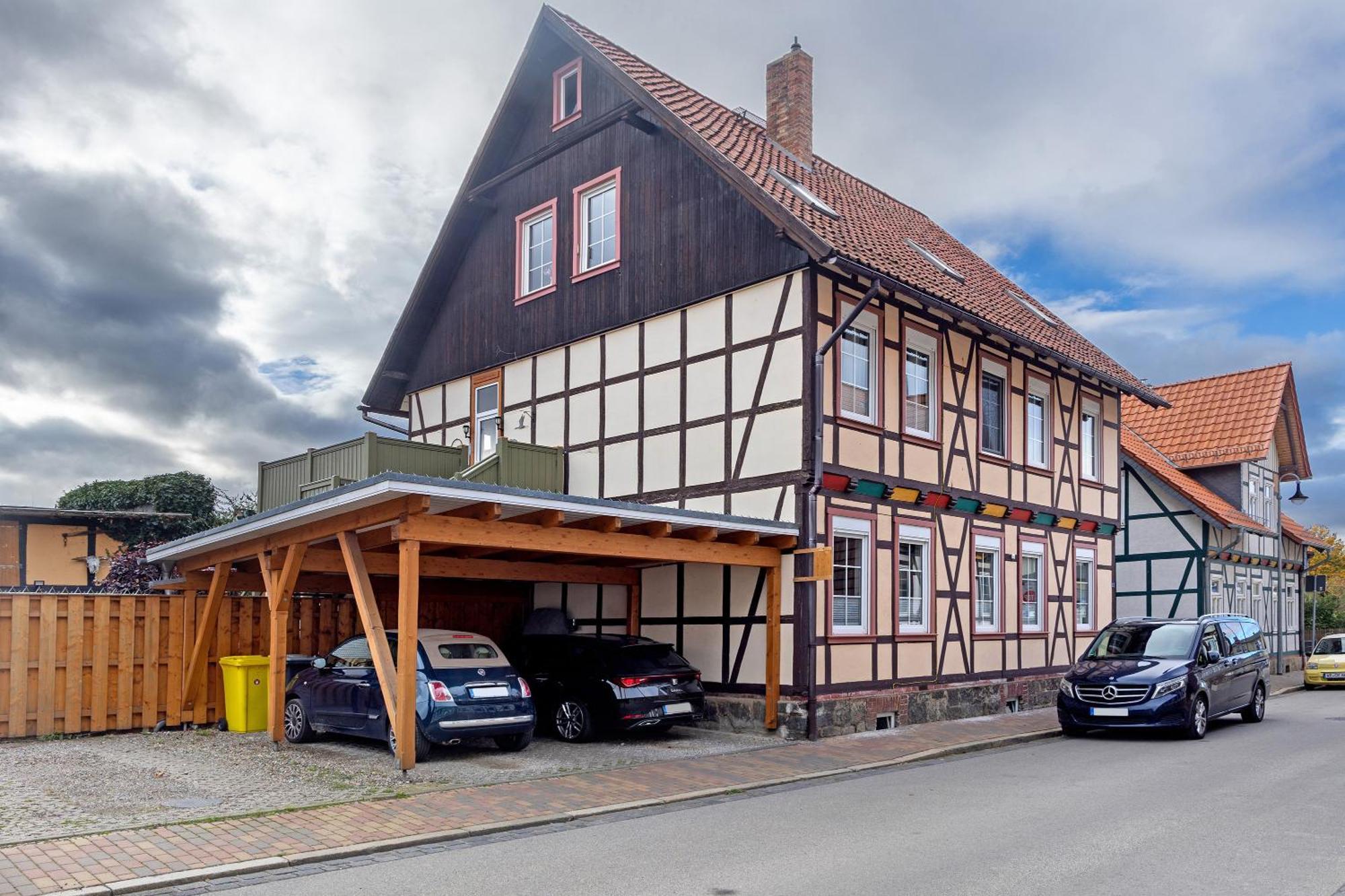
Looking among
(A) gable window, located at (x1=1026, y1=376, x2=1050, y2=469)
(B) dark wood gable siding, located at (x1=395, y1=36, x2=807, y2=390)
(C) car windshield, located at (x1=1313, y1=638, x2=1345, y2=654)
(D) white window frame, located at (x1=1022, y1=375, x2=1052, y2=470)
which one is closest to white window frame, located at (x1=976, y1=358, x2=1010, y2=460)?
(D) white window frame, located at (x1=1022, y1=375, x2=1052, y2=470)

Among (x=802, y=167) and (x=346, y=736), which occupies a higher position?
(x=802, y=167)

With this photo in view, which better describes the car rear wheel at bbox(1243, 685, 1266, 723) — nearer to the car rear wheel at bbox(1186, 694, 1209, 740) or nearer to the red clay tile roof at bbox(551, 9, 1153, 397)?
the car rear wheel at bbox(1186, 694, 1209, 740)

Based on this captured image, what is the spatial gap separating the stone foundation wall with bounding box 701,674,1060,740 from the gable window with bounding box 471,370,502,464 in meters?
7.52

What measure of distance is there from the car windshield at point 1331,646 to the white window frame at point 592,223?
19329 mm

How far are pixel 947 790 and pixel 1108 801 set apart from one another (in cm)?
149

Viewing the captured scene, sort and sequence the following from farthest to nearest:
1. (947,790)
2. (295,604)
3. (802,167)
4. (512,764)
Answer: (802,167) → (295,604) → (512,764) → (947,790)

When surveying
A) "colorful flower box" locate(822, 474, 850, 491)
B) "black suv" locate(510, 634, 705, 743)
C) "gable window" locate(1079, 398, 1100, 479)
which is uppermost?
"gable window" locate(1079, 398, 1100, 479)

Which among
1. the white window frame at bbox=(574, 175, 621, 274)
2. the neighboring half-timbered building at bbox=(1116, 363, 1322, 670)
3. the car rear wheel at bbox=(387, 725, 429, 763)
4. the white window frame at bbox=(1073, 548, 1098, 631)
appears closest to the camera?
the car rear wheel at bbox=(387, 725, 429, 763)

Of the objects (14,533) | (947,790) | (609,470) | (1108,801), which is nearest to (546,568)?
(609,470)

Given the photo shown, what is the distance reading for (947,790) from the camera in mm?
10977

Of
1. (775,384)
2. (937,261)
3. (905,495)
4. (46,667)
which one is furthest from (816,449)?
(46,667)

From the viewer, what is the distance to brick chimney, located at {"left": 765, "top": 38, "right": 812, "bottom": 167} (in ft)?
68.0

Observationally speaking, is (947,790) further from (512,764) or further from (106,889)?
(106,889)

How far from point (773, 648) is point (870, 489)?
2.86 metres
